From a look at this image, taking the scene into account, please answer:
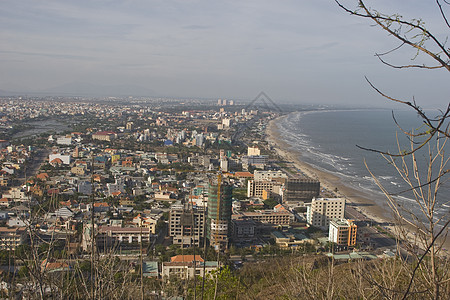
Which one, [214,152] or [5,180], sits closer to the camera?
[5,180]

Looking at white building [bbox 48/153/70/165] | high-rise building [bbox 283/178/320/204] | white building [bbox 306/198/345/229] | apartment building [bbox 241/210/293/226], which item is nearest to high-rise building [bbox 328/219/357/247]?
white building [bbox 306/198/345/229]

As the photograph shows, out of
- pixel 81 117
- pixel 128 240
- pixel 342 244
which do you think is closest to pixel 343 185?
Answer: pixel 342 244

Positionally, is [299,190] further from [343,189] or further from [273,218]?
[273,218]

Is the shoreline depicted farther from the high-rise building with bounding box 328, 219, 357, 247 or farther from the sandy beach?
the high-rise building with bounding box 328, 219, 357, 247

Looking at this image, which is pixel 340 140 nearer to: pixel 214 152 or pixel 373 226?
pixel 214 152

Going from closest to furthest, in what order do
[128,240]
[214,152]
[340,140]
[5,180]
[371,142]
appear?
[128,240], [5,180], [214,152], [371,142], [340,140]

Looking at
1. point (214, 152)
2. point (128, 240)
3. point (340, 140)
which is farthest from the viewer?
point (340, 140)
